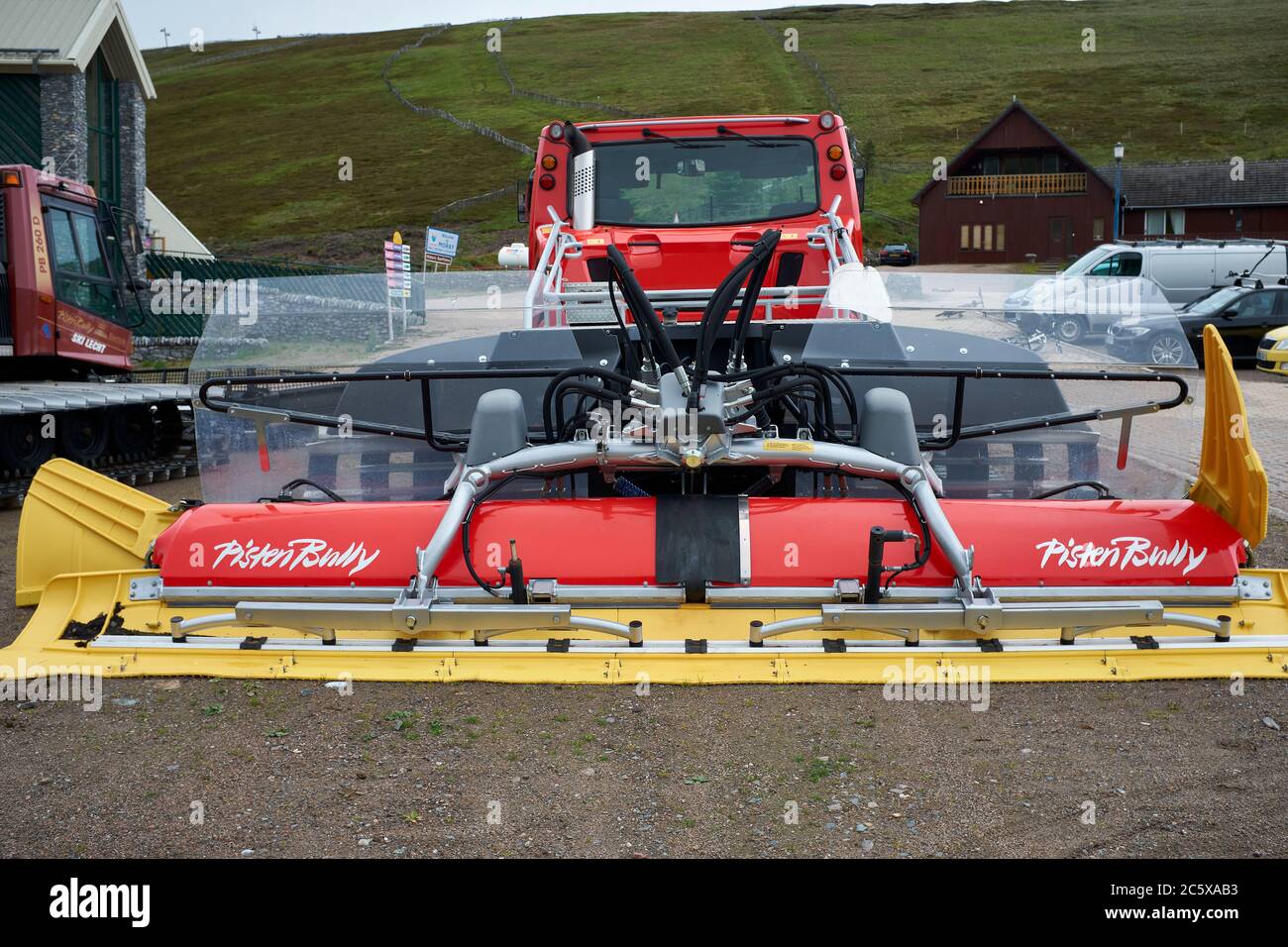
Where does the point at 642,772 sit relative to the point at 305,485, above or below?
below

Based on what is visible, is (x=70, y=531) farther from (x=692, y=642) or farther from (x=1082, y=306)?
(x=1082, y=306)

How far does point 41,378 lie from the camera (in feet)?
41.1

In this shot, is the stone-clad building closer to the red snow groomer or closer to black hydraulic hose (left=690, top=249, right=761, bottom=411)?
the red snow groomer

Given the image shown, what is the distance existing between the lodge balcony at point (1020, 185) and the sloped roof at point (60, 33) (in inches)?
1586

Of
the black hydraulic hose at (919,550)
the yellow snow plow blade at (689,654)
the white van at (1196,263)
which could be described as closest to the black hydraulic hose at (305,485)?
the yellow snow plow blade at (689,654)

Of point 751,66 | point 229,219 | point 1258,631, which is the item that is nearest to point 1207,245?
point 1258,631

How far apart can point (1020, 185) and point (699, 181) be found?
52994mm

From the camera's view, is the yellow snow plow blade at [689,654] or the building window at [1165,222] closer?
the yellow snow plow blade at [689,654]

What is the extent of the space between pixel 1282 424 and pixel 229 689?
39.6 feet

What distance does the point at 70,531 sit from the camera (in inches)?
225

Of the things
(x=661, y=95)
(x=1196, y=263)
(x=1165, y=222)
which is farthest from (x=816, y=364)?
(x=661, y=95)

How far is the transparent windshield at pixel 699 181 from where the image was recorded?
9.38m

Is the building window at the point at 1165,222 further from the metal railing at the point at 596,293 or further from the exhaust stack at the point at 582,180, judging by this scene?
the exhaust stack at the point at 582,180

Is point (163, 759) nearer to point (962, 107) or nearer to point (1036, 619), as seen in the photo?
point (1036, 619)
